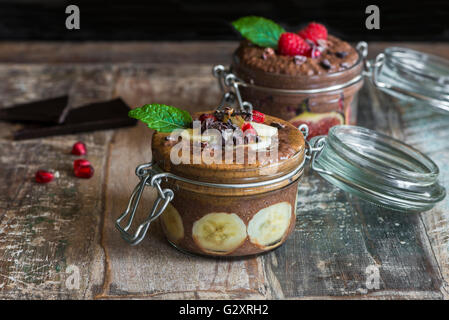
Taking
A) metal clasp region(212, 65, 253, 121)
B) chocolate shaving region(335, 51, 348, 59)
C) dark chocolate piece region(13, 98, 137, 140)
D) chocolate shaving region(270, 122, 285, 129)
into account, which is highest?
chocolate shaving region(335, 51, 348, 59)

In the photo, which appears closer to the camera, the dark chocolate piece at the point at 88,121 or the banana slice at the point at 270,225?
the banana slice at the point at 270,225

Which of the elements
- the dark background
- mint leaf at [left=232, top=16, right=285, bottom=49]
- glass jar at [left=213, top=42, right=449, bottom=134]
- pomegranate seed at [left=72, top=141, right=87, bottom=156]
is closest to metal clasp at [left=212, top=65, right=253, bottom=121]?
glass jar at [left=213, top=42, right=449, bottom=134]

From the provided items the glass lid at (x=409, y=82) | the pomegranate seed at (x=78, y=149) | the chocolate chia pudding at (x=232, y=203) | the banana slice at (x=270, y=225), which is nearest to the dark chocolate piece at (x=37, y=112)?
the pomegranate seed at (x=78, y=149)

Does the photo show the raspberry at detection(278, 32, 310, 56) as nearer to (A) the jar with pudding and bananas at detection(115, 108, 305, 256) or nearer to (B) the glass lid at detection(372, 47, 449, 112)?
(B) the glass lid at detection(372, 47, 449, 112)

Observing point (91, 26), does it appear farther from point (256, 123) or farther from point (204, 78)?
point (256, 123)

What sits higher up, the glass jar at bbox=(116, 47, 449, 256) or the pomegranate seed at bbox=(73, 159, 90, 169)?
the glass jar at bbox=(116, 47, 449, 256)

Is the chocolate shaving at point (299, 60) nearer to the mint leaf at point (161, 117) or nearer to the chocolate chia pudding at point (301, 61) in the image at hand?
the chocolate chia pudding at point (301, 61)
